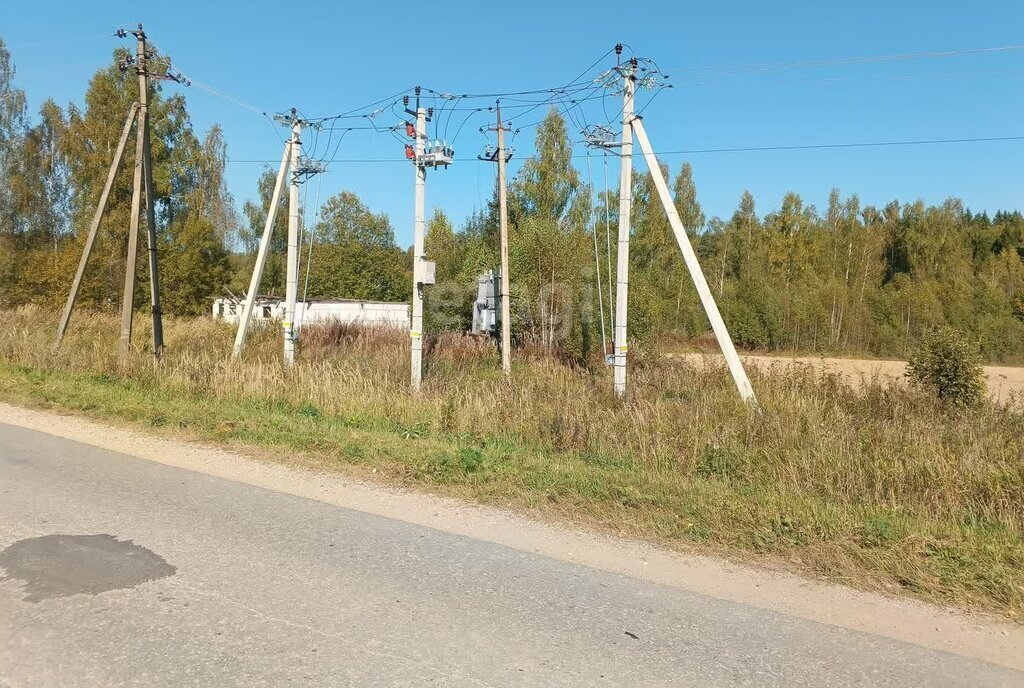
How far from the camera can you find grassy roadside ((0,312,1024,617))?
5383mm

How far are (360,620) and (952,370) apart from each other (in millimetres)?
12448

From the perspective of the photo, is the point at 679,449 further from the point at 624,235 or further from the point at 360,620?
the point at 624,235

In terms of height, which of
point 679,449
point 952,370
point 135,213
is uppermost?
point 135,213

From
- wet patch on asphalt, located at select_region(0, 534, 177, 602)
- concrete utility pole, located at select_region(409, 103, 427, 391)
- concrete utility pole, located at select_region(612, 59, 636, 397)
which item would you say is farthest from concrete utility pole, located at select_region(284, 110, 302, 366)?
wet patch on asphalt, located at select_region(0, 534, 177, 602)

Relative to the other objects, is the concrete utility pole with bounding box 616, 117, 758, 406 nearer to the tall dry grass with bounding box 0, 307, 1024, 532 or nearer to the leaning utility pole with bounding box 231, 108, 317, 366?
the tall dry grass with bounding box 0, 307, 1024, 532

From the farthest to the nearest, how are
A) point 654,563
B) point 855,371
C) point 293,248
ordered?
point 855,371
point 293,248
point 654,563

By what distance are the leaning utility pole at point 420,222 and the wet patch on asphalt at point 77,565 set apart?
29.3 feet

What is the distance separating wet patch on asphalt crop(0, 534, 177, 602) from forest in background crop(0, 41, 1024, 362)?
17168 millimetres

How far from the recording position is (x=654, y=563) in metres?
5.17

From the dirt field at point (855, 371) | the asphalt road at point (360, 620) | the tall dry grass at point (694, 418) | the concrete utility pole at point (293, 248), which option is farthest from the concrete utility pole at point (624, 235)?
the concrete utility pole at point (293, 248)

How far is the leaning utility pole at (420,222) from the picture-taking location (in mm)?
14320

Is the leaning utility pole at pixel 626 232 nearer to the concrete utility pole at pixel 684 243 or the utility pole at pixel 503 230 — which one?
the concrete utility pole at pixel 684 243

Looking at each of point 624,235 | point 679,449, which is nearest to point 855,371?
point 624,235

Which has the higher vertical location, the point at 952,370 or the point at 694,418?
the point at 952,370
